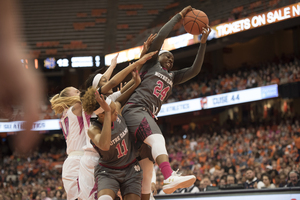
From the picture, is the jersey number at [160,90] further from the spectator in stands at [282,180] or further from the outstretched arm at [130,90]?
the spectator in stands at [282,180]

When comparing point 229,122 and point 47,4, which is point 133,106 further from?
point 47,4

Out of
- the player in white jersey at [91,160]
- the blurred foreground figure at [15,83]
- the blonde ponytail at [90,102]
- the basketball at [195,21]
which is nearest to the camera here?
the blonde ponytail at [90,102]

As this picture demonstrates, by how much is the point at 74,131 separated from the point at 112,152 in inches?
45.2

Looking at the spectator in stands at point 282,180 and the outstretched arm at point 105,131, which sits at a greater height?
the outstretched arm at point 105,131

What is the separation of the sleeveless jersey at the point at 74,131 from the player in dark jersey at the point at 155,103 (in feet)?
2.84

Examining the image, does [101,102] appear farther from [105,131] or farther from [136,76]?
[136,76]

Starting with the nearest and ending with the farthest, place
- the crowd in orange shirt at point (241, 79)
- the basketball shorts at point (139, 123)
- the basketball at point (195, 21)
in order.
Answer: the basketball shorts at point (139, 123) < the basketball at point (195, 21) < the crowd in orange shirt at point (241, 79)

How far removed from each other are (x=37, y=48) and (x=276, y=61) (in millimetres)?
14328

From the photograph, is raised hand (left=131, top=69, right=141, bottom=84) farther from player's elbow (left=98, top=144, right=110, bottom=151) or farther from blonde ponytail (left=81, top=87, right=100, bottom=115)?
player's elbow (left=98, top=144, right=110, bottom=151)

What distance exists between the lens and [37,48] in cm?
2183

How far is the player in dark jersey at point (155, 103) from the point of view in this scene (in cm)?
338

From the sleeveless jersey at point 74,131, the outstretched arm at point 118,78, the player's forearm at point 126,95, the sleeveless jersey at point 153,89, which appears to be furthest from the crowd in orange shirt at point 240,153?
the outstretched arm at point 118,78

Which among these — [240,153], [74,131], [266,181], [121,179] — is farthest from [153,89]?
[240,153]

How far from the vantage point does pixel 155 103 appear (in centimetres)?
393
